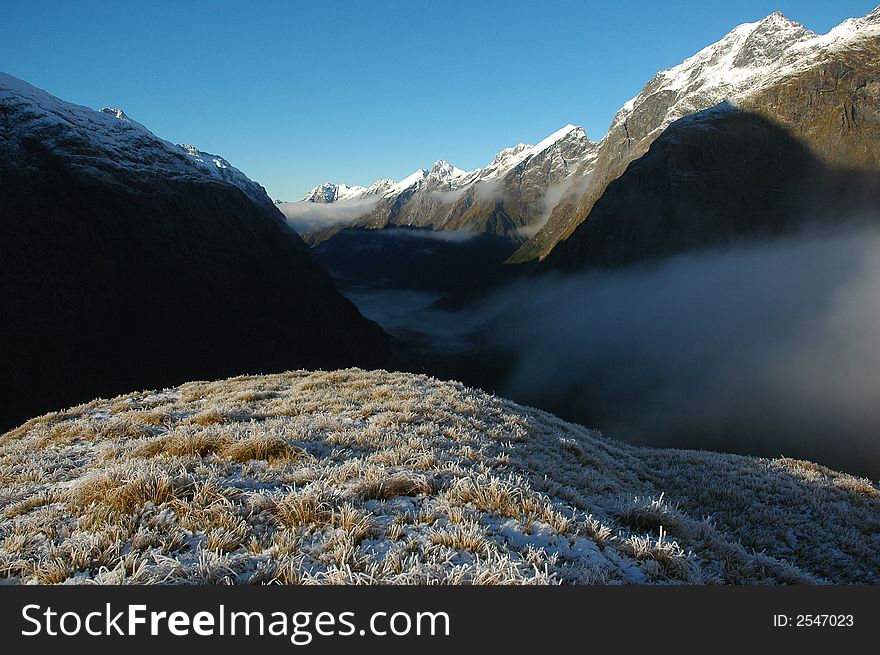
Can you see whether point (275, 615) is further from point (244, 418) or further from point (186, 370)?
point (186, 370)

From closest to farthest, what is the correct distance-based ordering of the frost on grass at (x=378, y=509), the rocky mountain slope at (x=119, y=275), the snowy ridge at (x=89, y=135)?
the frost on grass at (x=378, y=509) → the rocky mountain slope at (x=119, y=275) → the snowy ridge at (x=89, y=135)

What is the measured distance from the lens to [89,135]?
169 meters

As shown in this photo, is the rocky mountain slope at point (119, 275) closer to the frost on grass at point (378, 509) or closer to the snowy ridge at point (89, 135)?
the snowy ridge at point (89, 135)

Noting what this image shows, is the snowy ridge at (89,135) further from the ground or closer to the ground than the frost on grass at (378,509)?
further from the ground

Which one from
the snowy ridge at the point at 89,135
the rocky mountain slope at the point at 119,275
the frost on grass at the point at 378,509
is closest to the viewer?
the frost on grass at the point at 378,509

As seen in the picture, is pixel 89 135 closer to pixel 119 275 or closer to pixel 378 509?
pixel 119 275

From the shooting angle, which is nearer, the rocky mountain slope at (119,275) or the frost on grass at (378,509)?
the frost on grass at (378,509)

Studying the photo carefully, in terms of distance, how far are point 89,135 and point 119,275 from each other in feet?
223

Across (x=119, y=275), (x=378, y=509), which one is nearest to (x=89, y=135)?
(x=119, y=275)

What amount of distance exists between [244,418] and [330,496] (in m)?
6.90

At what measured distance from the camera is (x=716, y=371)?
184625 millimetres

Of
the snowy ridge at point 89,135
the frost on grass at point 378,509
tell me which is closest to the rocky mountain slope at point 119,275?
the snowy ridge at point 89,135

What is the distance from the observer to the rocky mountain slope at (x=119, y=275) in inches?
4823

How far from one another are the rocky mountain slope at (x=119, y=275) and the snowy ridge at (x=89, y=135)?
23.1 inches
